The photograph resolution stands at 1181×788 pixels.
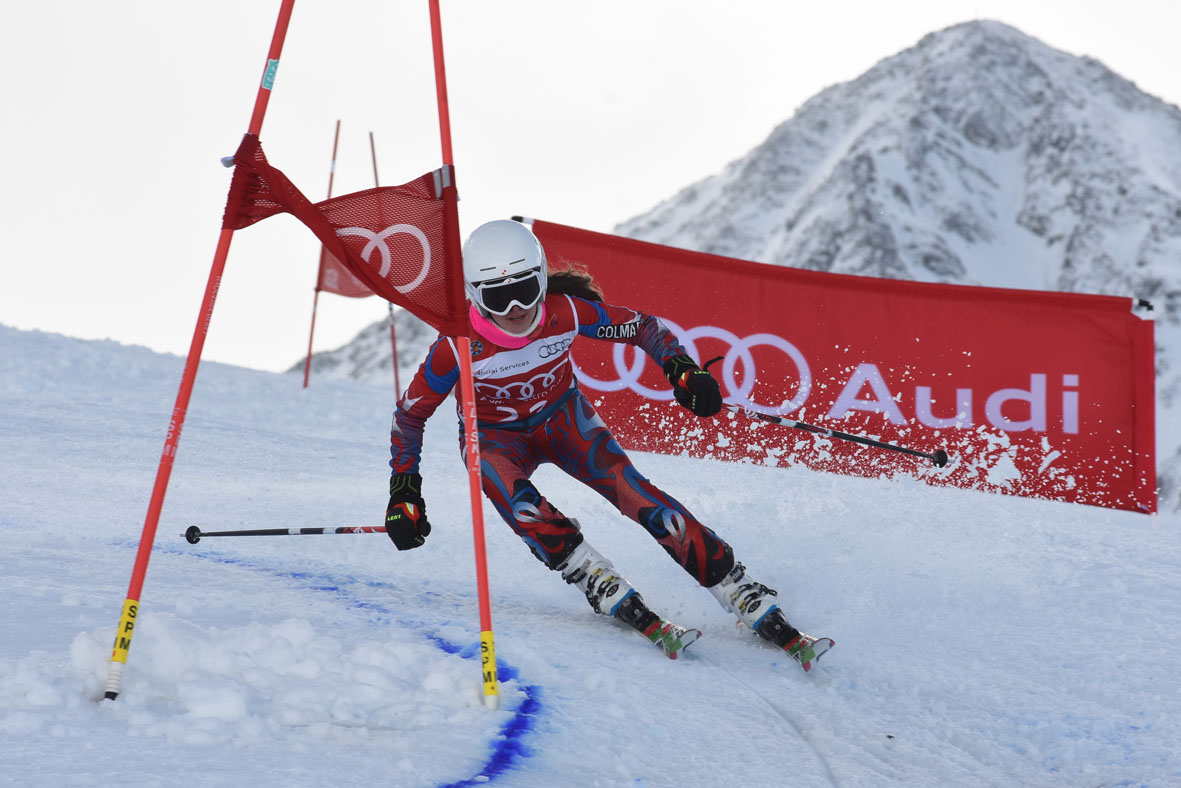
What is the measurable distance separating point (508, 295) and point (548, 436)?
64 centimetres

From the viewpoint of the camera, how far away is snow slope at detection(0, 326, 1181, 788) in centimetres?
210

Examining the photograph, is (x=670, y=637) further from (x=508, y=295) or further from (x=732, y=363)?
(x=732, y=363)

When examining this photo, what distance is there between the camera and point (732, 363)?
6.63 m

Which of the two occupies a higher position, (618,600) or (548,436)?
(548,436)

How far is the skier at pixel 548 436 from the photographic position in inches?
131

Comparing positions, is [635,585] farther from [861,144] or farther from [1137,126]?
[1137,126]

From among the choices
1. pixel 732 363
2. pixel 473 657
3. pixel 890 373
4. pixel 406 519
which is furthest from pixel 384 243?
pixel 890 373

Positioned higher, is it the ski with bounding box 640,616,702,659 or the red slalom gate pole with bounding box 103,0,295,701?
the red slalom gate pole with bounding box 103,0,295,701

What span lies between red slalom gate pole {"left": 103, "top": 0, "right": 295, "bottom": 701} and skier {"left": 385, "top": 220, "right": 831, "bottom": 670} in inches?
36.2

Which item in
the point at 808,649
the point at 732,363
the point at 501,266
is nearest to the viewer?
the point at 808,649

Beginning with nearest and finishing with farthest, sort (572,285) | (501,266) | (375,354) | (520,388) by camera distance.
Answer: (501,266) < (520,388) < (572,285) < (375,354)

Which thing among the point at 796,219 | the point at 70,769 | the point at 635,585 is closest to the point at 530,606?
the point at 635,585

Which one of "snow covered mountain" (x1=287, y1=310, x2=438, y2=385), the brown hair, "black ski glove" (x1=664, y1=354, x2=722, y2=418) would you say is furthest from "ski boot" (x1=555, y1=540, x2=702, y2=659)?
"snow covered mountain" (x1=287, y1=310, x2=438, y2=385)

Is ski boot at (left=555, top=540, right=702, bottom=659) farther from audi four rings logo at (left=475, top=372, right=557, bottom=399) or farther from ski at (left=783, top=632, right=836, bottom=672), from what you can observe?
audi four rings logo at (left=475, top=372, right=557, bottom=399)
